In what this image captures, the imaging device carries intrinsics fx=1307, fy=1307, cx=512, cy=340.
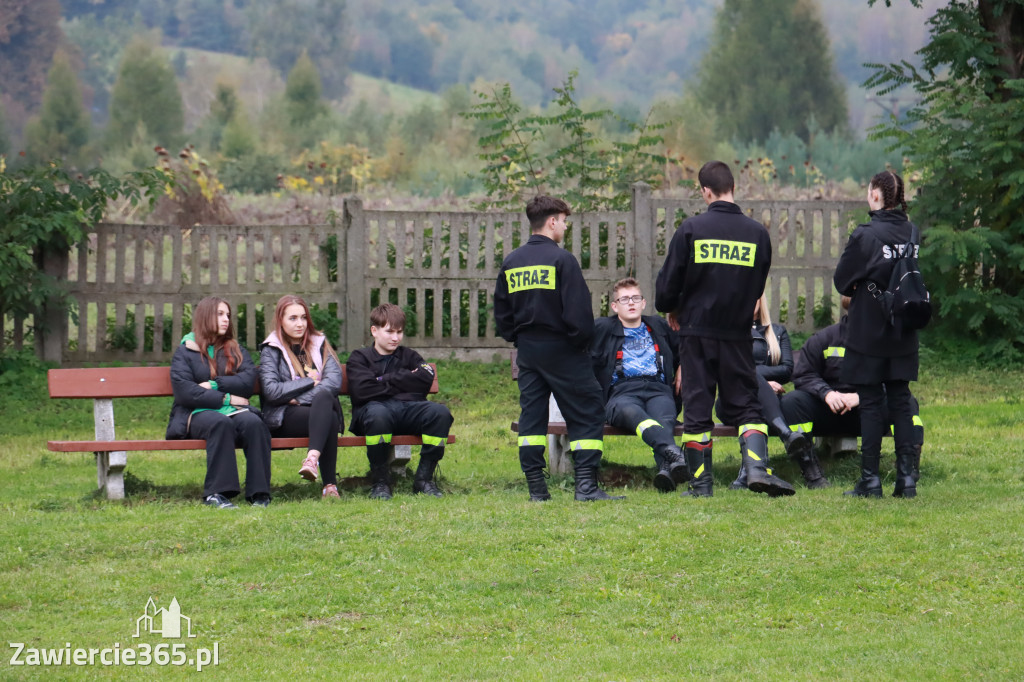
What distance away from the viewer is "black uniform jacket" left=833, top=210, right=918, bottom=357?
7.22 m

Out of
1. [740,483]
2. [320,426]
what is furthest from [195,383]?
[740,483]

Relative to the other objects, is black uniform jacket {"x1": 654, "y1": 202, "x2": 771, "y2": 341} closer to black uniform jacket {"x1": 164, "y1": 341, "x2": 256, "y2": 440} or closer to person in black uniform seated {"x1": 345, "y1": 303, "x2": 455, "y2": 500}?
person in black uniform seated {"x1": 345, "y1": 303, "x2": 455, "y2": 500}

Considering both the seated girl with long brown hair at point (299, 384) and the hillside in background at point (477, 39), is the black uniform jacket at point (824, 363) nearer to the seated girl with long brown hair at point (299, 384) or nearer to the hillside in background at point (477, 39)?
the seated girl with long brown hair at point (299, 384)

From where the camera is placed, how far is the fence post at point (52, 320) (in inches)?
533

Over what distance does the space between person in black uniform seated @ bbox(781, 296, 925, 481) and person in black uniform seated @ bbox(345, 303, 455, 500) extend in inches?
88.2

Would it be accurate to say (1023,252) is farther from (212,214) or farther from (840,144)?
(840,144)

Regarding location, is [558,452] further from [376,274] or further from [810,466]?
[376,274]

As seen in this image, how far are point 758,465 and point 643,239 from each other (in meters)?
7.20

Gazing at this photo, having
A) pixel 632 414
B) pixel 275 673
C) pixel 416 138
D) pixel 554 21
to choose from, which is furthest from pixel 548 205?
pixel 554 21

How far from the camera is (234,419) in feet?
26.0

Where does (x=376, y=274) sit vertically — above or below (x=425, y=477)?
above

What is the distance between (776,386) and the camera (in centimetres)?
862

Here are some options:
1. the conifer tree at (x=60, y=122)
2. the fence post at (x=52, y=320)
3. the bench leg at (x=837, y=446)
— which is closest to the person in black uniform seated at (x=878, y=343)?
the bench leg at (x=837, y=446)

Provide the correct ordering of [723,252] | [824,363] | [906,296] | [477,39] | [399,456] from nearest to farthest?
[906,296]
[723,252]
[399,456]
[824,363]
[477,39]
